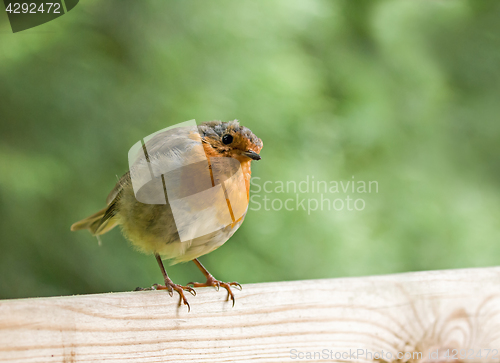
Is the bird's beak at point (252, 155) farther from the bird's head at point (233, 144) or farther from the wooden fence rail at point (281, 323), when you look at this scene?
the wooden fence rail at point (281, 323)

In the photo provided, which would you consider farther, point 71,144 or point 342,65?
point 342,65

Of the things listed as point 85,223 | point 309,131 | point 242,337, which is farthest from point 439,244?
point 85,223

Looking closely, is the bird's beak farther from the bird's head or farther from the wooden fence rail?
the wooden fence rail

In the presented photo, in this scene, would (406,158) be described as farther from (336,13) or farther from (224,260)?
(224,260)

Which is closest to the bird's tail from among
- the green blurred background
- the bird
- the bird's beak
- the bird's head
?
the bird

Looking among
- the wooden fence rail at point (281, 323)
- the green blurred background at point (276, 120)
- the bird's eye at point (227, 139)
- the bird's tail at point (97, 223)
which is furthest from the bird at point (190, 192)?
the green blurred background at point (276, 120)
